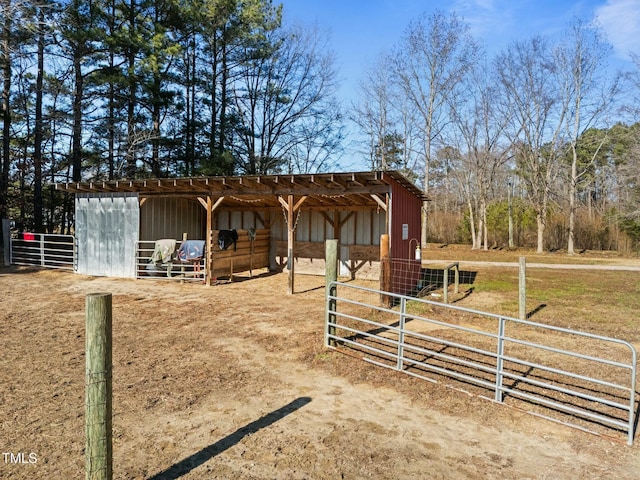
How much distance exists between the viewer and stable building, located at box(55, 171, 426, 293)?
10.7m

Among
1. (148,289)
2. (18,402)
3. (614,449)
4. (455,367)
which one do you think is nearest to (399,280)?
(455,367)

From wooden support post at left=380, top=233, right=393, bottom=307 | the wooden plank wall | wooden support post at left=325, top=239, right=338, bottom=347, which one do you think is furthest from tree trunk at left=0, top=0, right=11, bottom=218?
wooden support post at left=325, top=239, right=338, bottom=347

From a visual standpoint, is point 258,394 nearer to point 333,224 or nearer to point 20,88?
point 333,224

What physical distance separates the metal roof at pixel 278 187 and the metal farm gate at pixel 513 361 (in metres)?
3.13

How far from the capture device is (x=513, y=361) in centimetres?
372

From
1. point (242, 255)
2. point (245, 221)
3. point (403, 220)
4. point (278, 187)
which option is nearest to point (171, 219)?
point (245, 221)

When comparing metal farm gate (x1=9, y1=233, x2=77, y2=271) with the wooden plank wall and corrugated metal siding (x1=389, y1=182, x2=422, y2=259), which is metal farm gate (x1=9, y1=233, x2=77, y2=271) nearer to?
the wooden plank wall

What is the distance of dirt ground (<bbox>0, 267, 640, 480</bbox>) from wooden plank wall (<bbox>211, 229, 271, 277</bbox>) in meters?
5.43

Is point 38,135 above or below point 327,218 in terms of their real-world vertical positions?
above

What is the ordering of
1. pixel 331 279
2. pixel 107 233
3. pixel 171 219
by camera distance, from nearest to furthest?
pixel 331 279
pixel 107 233
pixel 171 219

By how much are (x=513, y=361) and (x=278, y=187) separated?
8.20 meters

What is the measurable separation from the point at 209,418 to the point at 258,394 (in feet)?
2.10

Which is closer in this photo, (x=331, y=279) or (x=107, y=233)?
(x=331, y=279)

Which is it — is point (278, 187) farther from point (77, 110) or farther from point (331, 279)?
point (77, 110)
